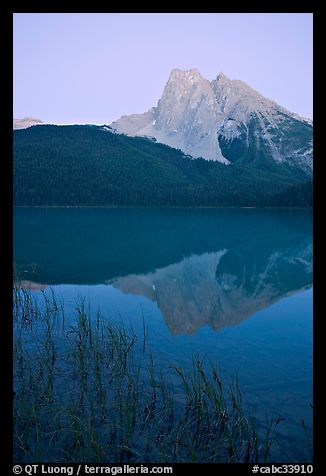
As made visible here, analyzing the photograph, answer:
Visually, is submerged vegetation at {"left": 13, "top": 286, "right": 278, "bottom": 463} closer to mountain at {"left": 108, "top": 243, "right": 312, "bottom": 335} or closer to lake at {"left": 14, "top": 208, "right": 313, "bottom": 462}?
lake at {"left": 14, "top": 208, "right": 313, "bottom": 462}

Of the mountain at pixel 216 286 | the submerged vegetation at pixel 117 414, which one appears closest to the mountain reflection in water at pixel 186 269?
the mountain at pixel 216 286

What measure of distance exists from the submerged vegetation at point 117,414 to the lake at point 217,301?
103 cm

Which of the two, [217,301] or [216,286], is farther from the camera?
[216,286]

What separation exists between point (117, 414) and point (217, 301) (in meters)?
17.0

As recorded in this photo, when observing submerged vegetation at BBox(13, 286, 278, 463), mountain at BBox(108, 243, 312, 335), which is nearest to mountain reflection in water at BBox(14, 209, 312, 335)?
mountain at BBox(108, 243, 312, 335)

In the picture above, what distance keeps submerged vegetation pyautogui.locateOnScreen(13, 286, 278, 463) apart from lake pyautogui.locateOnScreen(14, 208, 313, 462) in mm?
1029

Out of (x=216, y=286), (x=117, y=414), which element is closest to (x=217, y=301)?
(x=216, y=286)

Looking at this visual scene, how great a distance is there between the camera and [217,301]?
26031 millimetres

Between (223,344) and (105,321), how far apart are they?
6197mm

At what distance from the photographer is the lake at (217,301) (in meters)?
12.4

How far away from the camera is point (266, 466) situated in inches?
228

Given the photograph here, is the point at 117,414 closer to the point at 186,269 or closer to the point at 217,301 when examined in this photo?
the point at 217,301

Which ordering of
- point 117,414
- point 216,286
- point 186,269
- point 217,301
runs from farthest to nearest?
point 186,269 → point 216,286 → point 217,301 → point 117,414
